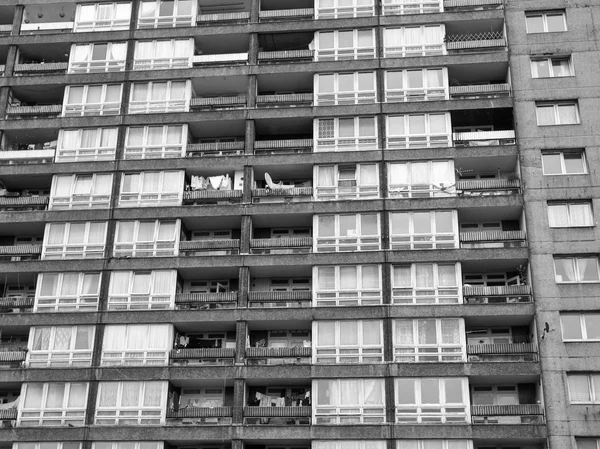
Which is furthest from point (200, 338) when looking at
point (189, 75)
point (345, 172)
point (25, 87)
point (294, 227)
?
point (25, 87)

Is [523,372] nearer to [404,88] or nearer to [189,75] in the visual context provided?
[404,88]

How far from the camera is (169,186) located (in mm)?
55469

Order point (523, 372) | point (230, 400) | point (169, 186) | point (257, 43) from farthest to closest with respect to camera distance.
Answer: point (257, 43) < point (169, 186) < point (230, 400) < point (523, 372)

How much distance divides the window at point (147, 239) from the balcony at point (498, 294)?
1708cm

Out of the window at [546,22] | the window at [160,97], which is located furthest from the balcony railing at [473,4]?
the window at [160,97]

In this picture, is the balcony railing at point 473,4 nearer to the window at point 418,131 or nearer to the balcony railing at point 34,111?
the window at point 418,131

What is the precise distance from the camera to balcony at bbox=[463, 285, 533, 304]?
50.6 metres

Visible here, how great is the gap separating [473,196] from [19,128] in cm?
2873

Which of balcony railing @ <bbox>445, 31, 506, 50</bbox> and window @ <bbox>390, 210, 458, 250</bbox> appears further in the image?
balcony railing @ <bbox>445, 31, 506, 50</bbox>

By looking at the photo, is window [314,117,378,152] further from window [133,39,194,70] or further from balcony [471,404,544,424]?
balcony [471,404,544,424]

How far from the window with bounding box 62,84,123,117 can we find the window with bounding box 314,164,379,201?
1403cm

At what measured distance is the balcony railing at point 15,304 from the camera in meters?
53.7

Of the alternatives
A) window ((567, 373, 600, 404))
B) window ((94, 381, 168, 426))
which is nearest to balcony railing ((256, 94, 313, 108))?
window ((94, 381, 168, 426))

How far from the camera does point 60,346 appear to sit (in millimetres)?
51969
